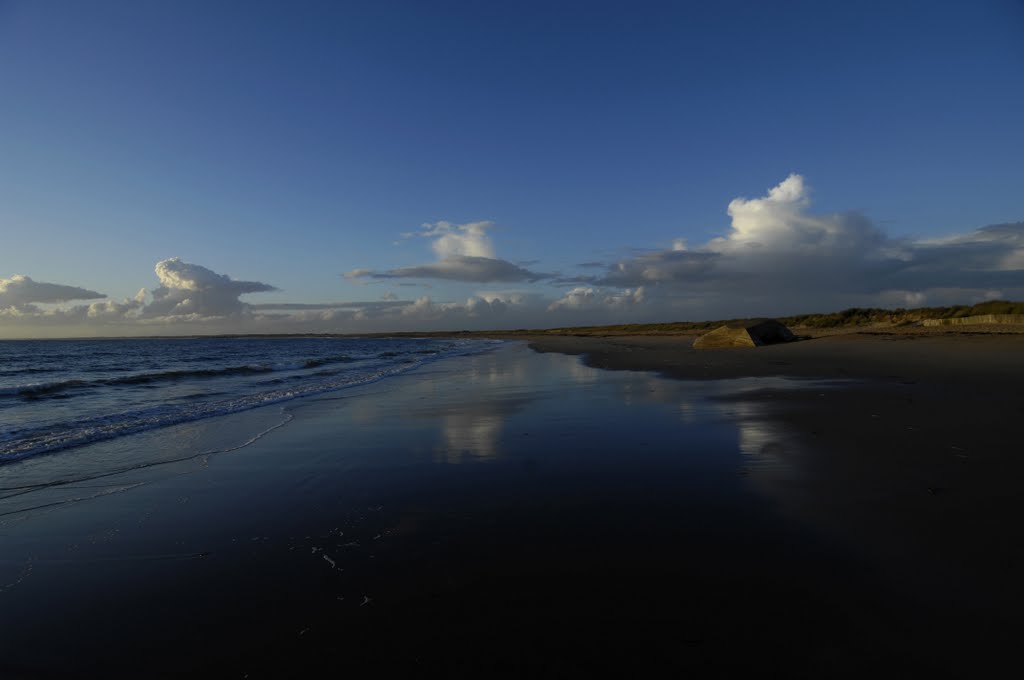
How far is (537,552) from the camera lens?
12.9 ft

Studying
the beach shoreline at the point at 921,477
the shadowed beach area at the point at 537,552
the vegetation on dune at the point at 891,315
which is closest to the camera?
the shadowed beach area at the point at 537,552

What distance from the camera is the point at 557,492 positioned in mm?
5441

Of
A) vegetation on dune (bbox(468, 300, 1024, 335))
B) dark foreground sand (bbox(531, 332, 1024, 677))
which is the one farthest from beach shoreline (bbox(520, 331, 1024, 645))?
vegetation on dune (bbox(468, 300, 1024, 335))

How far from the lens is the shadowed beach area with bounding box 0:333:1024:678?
2736 mm

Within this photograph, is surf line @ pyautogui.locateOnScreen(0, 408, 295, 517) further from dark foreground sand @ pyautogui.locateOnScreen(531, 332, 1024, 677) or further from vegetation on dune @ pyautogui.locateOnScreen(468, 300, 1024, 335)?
vegetation on dune @ pyautogui.locateOnScreen(468, 300, 1024, 335)

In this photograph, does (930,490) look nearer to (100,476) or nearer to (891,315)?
(100,476)

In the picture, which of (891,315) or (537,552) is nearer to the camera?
(537,552)

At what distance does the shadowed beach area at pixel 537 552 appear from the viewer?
2.74m

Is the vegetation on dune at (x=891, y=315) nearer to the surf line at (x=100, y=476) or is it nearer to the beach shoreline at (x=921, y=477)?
the beach shoreline at (x=921, y=477)

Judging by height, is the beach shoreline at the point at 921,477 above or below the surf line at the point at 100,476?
above

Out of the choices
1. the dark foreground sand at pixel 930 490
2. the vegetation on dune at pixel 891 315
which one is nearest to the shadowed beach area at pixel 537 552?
the dark foreground sand at pixel 930 490

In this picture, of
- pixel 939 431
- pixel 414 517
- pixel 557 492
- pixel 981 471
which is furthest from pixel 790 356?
pixel 414 517

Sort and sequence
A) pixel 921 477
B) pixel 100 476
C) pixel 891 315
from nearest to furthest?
1. pixel 921 477
2. pixel 100 476
3. pixel 891 315

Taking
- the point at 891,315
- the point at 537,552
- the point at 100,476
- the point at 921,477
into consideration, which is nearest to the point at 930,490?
the point at 921,477
